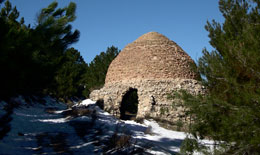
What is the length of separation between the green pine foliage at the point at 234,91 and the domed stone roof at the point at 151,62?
24.8 feet

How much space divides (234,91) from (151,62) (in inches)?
365

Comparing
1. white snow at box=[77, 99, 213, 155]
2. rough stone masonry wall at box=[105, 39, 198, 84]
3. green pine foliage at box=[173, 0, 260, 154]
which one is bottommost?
white snow at box=[77, 99, 213, 155]

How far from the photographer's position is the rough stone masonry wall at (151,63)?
13508 millimetres

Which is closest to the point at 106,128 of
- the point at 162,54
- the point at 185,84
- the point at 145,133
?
the point at 145,133

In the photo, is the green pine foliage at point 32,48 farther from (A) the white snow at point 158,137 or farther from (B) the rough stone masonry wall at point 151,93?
(B) the rough stone masonry wall at point 151,93

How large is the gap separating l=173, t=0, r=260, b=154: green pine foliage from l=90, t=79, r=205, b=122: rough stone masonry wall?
636 centimetres

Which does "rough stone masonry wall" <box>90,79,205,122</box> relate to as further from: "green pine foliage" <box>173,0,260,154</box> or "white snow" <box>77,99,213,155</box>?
"green pine foliage" <box>173,0,260,154</box>

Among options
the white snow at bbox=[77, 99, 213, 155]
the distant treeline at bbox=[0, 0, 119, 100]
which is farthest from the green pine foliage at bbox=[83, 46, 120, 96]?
the distant treeline at bbox=[0, 0, 119, 100]

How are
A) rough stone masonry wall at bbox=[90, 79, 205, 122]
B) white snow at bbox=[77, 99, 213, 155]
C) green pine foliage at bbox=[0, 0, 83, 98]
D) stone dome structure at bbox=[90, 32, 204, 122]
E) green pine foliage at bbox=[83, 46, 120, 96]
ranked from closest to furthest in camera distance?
green pine foliage at bbox=[0, 0, 83, 98], white snow at bbox=[77, 99, 213, 155], rough stone masonry wall at bbox=[90, 79, 205, 122], stone dome structure at bbox=[90, 32, 204, 122], green pine foliage at bbox=[83, 46, 120, 96]

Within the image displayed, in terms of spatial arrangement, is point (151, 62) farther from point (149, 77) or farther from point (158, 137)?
point (158, 137)

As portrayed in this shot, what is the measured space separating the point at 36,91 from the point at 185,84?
355 inches

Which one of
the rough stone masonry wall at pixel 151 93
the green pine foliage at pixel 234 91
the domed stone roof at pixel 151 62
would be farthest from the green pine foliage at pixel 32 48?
the domed stone roof at pixel 151 62

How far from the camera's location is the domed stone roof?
13508 mm

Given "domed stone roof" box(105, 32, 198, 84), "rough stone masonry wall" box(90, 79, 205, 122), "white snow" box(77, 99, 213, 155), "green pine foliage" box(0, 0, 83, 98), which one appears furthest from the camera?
"domed stone roof" box(105, 32, 198, 84)
